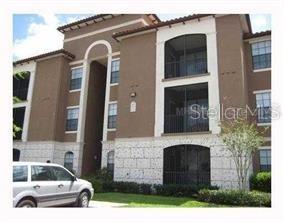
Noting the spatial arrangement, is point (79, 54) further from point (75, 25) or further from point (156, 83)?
point (156, 83)

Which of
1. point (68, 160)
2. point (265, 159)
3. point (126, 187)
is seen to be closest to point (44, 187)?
point (126, 187)

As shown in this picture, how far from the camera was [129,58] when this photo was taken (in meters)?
21.6

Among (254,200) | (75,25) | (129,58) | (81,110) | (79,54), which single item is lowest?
(254,200)

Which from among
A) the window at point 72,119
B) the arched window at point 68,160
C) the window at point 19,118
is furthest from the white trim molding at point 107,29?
the arched window at point 68,160

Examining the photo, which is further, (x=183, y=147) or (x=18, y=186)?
(x=183, y=147)

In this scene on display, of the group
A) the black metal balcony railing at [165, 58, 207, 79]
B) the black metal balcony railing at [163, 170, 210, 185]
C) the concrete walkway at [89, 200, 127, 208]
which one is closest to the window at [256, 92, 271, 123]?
the black metal balcony railing at [165, 58, 207, 79]

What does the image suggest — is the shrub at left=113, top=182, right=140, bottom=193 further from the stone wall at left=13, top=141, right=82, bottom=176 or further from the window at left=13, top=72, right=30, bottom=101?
the window at left=13, top=72, right=30, bottom=101

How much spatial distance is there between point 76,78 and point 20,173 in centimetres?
1706

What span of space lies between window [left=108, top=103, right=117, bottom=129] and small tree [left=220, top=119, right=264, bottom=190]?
899 cm

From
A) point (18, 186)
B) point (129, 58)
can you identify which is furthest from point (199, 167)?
point (18, 186)

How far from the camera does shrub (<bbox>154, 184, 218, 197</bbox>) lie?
16344 mm

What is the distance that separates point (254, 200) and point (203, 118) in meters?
6.28

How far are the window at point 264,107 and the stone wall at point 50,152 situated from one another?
13.2m

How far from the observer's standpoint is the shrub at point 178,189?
1634cm
